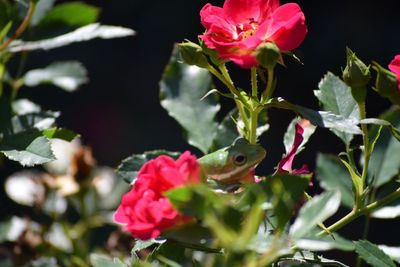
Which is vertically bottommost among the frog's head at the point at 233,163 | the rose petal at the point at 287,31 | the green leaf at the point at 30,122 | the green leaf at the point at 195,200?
the green leaf at the point at 30,122

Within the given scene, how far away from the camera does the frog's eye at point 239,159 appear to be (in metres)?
0.66

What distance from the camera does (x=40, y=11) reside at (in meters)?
1.03

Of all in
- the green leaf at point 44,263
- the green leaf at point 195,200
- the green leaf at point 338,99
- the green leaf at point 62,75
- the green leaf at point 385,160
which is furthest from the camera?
the green leaf at point 62,75

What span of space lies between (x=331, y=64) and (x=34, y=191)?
5.09 feet

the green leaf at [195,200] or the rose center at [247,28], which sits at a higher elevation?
the rose center at [247,28]

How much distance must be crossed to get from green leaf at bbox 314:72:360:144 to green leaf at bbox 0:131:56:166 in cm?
27

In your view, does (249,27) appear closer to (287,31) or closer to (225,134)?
(287,31)

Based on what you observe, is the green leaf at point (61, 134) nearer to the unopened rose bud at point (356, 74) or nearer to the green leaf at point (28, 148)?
the green leaf at point (28, 148)

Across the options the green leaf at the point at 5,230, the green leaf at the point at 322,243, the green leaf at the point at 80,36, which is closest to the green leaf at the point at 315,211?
the green leaf at the point at 322,243

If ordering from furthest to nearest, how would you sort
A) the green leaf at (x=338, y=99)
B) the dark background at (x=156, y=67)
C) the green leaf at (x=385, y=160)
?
the dark background at (x=156, y=67)
the green leaf at (x=385, y=160)
the green leaf at (x=338, y=99)

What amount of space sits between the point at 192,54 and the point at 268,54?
3.2 inches

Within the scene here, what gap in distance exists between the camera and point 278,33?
2.24 feet

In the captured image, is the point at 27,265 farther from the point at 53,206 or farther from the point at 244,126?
the point at 244,126

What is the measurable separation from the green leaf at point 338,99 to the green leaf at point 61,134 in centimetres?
25
